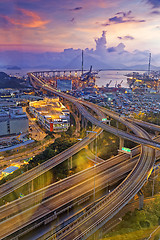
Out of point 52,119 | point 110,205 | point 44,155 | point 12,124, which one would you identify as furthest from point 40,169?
point 52,119

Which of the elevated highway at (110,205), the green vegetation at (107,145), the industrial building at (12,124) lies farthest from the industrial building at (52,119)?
the elevated highway at (110,205)

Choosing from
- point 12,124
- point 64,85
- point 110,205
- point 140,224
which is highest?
point 64,85

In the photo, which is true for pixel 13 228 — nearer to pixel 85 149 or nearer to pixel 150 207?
pixel 150 207

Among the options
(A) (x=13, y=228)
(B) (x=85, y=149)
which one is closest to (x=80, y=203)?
(A) (x=13, y=228)

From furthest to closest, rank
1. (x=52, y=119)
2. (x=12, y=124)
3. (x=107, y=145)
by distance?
(x=52, y=119), (x=12, y=124), (x=107, y=145)

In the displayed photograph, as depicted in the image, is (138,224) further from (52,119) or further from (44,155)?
(52,119)

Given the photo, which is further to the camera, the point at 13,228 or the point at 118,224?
the point at 118,224

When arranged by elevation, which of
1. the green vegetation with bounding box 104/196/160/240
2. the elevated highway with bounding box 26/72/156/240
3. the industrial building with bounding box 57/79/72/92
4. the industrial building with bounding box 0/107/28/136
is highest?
the industrial building with bounding box 57/79/72/92

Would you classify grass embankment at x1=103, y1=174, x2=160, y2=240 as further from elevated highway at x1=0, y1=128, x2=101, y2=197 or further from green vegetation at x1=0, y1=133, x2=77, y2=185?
green vegetation at x1=0, y1=133, x2=77, y2=185

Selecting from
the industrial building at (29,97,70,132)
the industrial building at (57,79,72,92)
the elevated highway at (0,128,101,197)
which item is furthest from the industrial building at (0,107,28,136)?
the industrial building at (57,79,72,92)

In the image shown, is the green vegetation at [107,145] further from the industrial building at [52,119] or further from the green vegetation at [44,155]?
the industrial building at [52,119]

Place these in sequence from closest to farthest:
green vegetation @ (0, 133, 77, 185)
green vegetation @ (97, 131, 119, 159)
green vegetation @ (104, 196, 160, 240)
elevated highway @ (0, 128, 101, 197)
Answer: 1. green vegetation @ (104, 196, 160, 240)
2. elevated highway @ (0, 128, 101, 197)
3. green vegetation @ (0, 133, 77, 185)
4. green vegetation @ (97, 131, 119, 159)
